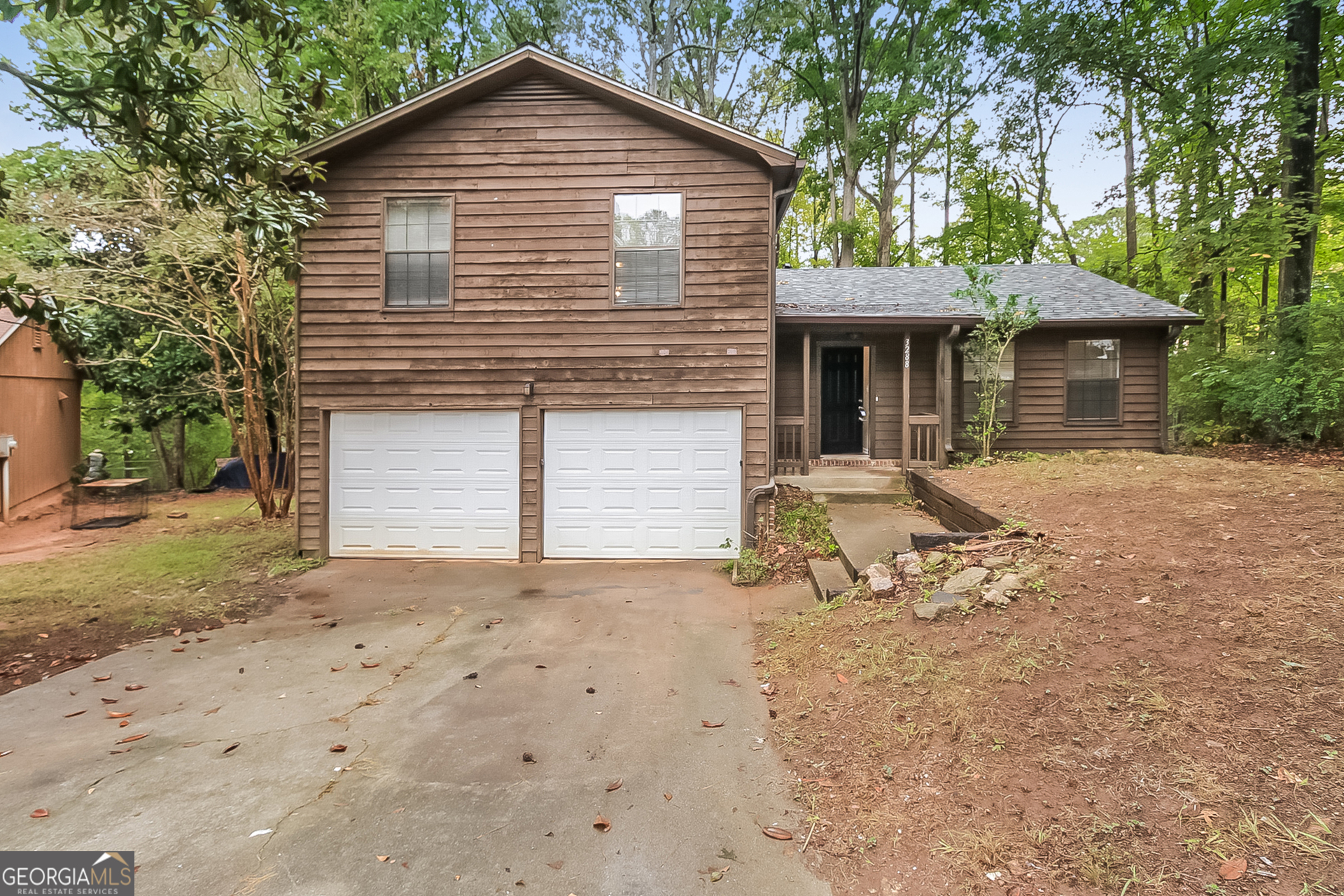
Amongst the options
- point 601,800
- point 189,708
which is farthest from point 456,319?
point 601,800

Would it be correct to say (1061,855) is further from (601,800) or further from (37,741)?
(37,741)

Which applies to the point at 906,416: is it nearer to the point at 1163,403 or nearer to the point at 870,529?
the point at 870,529

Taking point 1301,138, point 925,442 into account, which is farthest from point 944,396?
point 1301,138

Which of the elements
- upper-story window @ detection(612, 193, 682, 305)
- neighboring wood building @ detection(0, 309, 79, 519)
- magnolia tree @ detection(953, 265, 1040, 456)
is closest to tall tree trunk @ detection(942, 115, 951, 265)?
magnolia tree @ detection(953, 265, 1040, 456)

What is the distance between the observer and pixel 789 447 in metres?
10.6

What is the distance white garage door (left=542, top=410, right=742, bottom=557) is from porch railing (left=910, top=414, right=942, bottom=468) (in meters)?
3.76

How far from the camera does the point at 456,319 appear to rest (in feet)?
26.4

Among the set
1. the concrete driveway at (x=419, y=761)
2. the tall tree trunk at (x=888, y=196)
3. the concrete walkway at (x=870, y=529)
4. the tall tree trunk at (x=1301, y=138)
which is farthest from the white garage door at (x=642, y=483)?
the tall tree trunk at (x=888, y=196)

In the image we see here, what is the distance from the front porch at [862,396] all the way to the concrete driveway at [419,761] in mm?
5259

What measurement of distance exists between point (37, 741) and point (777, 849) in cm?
432

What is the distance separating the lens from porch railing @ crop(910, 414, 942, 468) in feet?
32.9

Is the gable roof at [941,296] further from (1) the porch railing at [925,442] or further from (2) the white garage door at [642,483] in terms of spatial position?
(2) the white garage door at [642,483]

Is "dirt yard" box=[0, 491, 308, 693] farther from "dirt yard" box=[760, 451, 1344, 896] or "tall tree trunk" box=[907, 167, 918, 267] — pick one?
"tall tree trunk" box=[907, 167, 918, 267]

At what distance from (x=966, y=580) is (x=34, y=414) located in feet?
53.5
